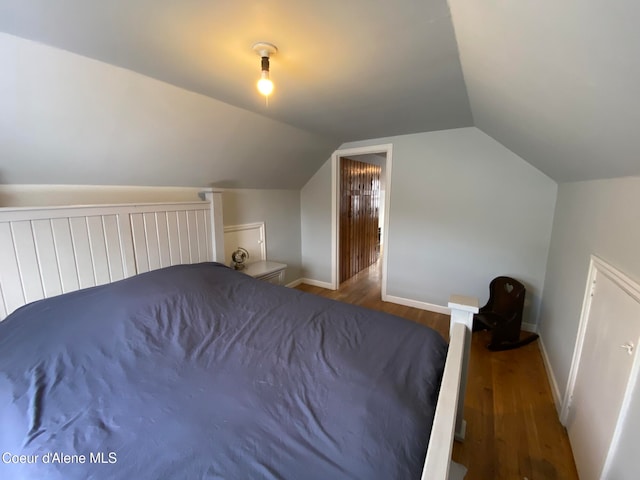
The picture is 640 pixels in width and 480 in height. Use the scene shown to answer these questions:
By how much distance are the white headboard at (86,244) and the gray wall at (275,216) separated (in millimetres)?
521

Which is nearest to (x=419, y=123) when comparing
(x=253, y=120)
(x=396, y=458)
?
(x=253, y=120)

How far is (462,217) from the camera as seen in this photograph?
2.80 metres

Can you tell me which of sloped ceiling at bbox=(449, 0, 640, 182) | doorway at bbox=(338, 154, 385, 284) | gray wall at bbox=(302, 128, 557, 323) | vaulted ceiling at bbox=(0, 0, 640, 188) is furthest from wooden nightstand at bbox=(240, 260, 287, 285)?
sloped ceiling at bbox=(449, 0, 640, 182)

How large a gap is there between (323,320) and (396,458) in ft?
2.87

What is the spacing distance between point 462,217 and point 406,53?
2.00m

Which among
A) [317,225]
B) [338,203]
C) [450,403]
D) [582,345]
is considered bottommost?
[582,345]

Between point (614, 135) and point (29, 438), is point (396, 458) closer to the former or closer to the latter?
point (29, 438)

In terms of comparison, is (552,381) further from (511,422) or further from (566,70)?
(566,70)

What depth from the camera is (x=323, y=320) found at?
5.36ft

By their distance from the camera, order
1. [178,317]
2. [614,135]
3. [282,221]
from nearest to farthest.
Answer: [614,135]
[178,317]
[282,221]

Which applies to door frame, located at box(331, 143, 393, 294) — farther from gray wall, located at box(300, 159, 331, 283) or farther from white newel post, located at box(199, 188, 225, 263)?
white newel post, located at box(199, 188, 225, 263)

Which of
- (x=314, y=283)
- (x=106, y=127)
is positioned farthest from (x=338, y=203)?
(x=106, y=127)

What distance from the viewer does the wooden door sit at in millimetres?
3848

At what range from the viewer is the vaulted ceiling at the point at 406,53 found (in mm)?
718
